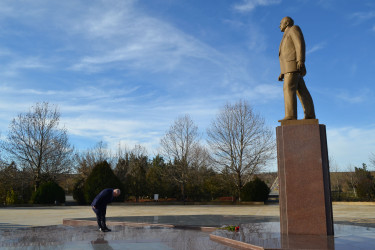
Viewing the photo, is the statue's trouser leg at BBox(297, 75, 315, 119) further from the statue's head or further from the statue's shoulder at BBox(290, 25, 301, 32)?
the statue's head

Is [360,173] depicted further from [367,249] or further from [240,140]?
[367,249]

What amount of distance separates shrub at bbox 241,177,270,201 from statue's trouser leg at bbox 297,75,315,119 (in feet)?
65.0

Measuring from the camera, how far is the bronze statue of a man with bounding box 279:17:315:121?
24.3ft

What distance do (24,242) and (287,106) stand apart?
6.97 metres

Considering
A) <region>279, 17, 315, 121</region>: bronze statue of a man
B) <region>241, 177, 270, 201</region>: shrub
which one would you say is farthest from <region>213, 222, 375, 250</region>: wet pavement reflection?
<region>241, 177, 270, 201</region>: shrub

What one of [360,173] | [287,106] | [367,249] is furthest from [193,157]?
[367,249]

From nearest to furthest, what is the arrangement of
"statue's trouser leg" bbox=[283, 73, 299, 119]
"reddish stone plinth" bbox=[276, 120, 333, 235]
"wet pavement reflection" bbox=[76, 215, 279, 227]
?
1. "reddish stone plinth" bbox=[276, 120, 333, 235]
2. "statue's trouser leg" bbox=[283, 73, 299, 119]
3. "wet pavement reflection" bbox=[76, 215, 279, 227]

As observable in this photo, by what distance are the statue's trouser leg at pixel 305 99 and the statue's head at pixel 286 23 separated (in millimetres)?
1459

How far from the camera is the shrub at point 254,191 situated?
2630cm

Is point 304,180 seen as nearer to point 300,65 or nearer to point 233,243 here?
point 233,243

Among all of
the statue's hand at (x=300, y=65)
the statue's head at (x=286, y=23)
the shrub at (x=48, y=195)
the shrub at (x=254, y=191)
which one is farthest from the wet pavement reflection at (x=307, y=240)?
the shrub at (x=48, y=195)

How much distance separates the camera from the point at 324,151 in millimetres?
6930

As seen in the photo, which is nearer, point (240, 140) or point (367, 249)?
point (367, 249)

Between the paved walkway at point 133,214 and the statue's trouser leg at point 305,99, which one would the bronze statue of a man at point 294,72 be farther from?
the paved walkway at point 133,214
